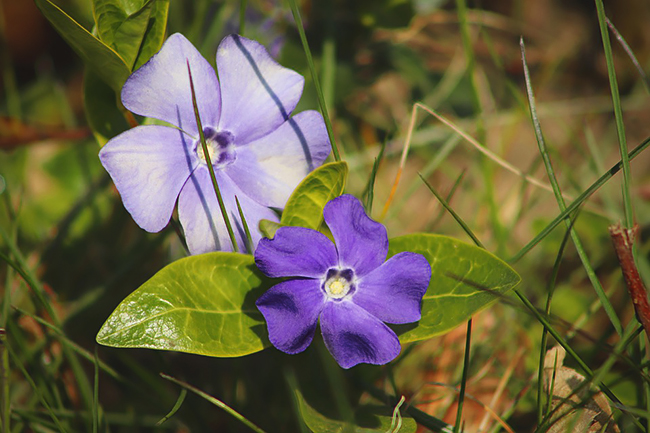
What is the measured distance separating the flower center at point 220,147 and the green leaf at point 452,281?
0.40 metres

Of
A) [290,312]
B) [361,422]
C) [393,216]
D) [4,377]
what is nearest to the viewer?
[290,312]

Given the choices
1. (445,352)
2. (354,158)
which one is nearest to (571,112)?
(354,158)

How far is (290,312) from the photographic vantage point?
1.08 meters

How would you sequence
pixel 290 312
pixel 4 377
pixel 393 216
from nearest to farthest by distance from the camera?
pixel 290 312 < pixel 4 377 < pixel 393 216

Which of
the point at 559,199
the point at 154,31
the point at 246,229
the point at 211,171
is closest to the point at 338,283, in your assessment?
the point at 246,229

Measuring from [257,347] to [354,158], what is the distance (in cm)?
126

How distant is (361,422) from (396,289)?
0.37m

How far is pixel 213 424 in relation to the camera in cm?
173

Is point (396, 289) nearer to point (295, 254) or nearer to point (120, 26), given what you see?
point (295, 254)

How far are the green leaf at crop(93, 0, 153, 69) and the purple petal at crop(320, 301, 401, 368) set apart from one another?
0.69m

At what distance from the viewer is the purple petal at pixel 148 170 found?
108 centimetres

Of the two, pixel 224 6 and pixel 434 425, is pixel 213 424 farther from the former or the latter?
pixel 224 6

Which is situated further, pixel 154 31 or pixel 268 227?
pixel 154 31

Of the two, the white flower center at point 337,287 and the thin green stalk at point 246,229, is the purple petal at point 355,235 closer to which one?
the white flower center at point 337,287
